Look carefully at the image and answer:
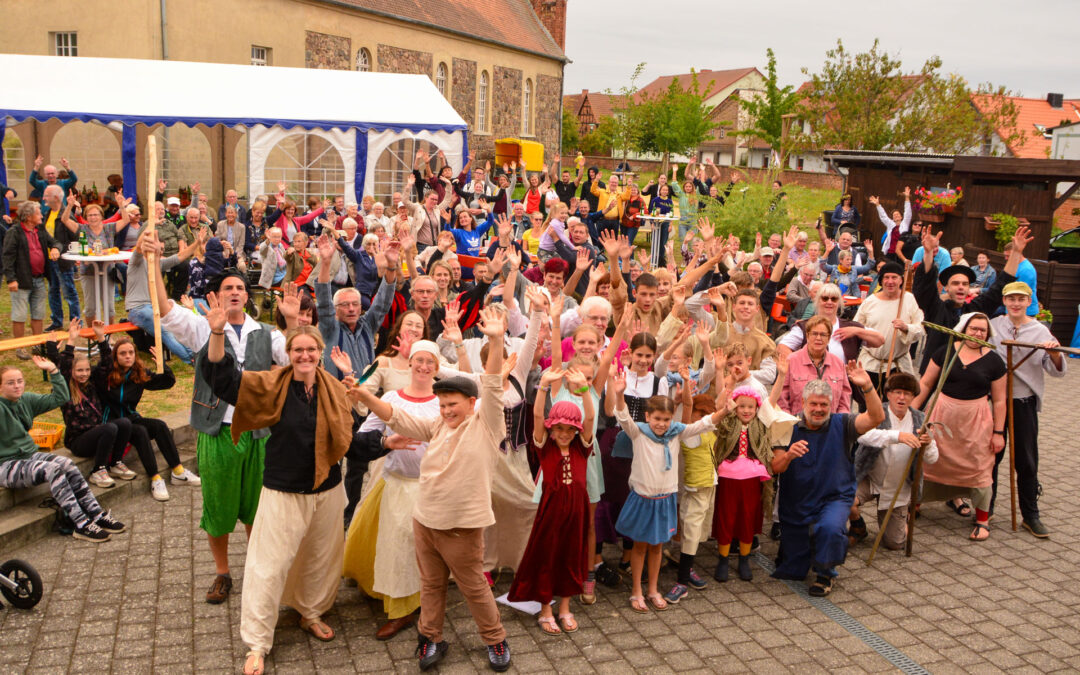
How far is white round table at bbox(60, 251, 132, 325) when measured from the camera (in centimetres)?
1002

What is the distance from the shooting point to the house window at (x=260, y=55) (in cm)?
2511

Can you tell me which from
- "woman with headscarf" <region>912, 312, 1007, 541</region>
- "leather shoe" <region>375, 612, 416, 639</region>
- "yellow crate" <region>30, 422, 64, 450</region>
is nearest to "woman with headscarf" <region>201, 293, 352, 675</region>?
"leather shoe" <region>375, 612, 416, 639</region>

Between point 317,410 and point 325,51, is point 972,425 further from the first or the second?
point 325,51

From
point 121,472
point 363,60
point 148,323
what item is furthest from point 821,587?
point 363,60

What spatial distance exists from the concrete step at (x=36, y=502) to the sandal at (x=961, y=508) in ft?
21.1

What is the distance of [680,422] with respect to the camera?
5801 mm

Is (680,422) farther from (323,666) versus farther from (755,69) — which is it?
(755,69)

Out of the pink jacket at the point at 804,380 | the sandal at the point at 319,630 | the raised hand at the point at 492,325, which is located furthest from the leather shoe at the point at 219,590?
the pink jacket at the point at 804,380

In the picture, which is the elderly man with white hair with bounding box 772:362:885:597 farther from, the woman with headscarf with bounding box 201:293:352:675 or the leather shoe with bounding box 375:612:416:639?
the woman with headscarf with bounding box 201:293:352:675

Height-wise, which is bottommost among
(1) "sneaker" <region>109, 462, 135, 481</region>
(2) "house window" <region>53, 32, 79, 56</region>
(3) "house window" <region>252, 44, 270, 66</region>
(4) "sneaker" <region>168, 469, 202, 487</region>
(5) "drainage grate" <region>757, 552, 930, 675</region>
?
(5) "drainage grate" <region>757, 552, 930, 675</region>

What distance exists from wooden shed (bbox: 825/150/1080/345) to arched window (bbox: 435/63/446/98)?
18.9 meters

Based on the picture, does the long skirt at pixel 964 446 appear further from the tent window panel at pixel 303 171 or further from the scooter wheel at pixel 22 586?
the tent window panel at pixel 303 171

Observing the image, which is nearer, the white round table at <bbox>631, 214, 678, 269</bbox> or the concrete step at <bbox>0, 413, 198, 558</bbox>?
the concrete step at <bbox>0, 413, 198, 558</bbox>

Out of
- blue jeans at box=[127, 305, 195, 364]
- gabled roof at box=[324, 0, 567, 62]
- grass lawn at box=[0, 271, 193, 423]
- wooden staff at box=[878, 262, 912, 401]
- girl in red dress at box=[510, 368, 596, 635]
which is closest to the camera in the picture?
girl in red dress at box=[510, 368, 596, 635]
